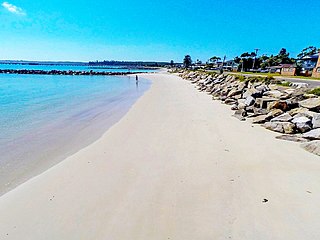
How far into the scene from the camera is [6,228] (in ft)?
12.5

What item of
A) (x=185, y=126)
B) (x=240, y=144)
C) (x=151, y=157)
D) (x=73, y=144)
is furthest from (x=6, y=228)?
(x=185, y=126)

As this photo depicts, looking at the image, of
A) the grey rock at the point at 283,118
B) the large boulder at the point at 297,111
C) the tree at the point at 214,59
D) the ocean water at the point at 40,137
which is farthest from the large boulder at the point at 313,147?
the tree at the point at 214,59

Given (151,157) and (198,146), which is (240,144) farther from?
(151,157)

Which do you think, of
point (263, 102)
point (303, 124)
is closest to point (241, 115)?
point (263, 102)

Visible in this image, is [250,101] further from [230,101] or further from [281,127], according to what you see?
[281,127]

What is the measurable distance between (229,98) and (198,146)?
33.6 feet

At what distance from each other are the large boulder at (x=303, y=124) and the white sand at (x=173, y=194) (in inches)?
51.3

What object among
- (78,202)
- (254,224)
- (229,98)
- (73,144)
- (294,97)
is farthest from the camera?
(229,98)

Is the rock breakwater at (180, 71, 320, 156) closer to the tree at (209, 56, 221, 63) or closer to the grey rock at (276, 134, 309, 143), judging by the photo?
the grey rock at (276, 134, 309, 143)

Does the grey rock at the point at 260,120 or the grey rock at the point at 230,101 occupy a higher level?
the grey rock at the point at 260,120

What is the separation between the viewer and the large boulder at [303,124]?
329 inches

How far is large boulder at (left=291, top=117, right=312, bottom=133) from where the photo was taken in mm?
8352

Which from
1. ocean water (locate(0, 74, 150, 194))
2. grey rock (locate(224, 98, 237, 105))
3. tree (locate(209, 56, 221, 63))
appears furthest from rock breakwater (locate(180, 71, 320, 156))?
tree (locate(209, 56, 221, 63))

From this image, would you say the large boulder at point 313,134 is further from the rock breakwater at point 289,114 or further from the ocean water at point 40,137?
the ocean water at point 40,137
